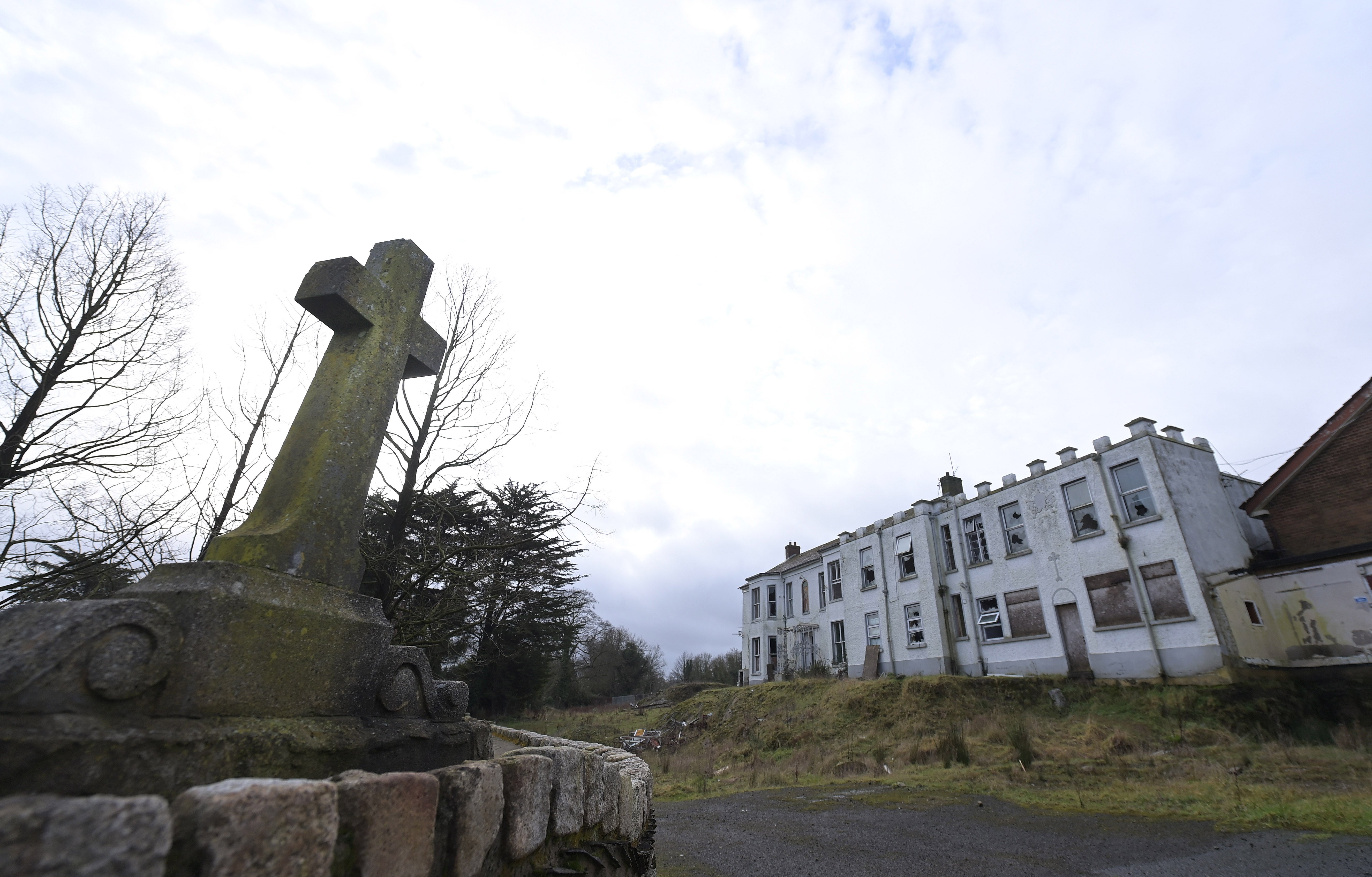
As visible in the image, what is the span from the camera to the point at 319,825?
1437mm

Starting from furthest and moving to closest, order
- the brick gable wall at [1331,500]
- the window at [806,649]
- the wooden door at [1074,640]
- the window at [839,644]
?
the window at [806,649], the window at [839,644], the wooden door at [1074,640], the brick gable wall at [1331,500]

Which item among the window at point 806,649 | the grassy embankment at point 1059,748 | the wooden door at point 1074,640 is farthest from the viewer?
the window at point 806,649

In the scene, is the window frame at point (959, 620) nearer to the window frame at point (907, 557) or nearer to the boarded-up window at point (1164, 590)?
the window frame at point (907, 557)

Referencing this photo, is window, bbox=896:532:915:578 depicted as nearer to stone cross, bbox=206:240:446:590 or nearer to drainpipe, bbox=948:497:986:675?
drainpipe, bbox=948:497:986:675

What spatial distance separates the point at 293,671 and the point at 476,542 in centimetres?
651

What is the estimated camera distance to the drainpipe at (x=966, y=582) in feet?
72.1

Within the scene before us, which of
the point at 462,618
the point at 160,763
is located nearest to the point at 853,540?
the point at 462,618

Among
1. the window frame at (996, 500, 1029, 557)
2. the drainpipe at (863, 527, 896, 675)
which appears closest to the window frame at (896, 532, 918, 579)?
the drainpipe at (863, 527, 896, 675)

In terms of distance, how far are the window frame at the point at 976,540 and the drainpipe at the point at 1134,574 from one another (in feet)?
15.4

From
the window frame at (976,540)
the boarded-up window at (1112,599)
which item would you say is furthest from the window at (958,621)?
the boarded-up window at (1112,599)

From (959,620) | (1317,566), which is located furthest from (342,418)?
(959,620)

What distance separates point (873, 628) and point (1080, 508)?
10103 mm

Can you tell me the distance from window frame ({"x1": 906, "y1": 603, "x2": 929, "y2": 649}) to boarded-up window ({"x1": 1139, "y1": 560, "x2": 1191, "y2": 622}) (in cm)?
797

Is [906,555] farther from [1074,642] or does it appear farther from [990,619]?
[1074,642]
